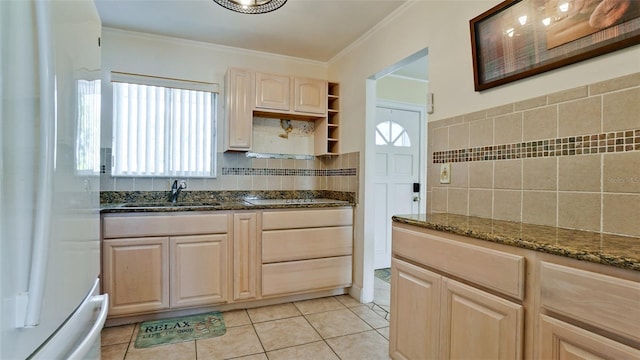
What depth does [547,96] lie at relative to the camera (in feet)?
4.69

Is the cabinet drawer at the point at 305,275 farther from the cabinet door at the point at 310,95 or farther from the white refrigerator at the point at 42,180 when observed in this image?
the white refrigerator at the point at 42,180

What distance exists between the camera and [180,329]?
231 cm

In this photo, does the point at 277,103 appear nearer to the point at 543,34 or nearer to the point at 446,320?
the point at 543,34

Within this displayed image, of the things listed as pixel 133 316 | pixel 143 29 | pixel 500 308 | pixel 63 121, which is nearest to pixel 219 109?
pixel 143 29

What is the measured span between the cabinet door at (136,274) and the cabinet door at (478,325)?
6.52 ft

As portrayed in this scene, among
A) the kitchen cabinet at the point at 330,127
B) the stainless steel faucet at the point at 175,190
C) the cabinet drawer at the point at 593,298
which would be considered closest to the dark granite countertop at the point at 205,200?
the stainless steel faucet at the point at 175,190

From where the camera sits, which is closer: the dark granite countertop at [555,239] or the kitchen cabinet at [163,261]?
the dark granite countertop at [555,239]

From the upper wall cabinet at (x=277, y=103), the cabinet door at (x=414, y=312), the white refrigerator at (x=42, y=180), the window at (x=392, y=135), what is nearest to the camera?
the white refrigerator at (x=42, y=180)

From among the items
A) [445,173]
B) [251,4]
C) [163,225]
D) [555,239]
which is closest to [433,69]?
[445,173]

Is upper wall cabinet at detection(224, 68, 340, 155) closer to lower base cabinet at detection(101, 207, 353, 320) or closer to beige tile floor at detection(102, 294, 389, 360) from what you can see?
lower base cabinet at detection(101, 207, 353, 320)

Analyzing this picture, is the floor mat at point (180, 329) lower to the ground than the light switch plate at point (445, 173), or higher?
lower

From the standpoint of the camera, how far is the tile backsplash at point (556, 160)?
1.17 metres

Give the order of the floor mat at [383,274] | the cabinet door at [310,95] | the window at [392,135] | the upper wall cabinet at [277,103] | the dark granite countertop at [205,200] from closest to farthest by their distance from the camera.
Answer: the dark granite countertop at [205,200] < the upper wall cabinet at [277,103] < the cabinet door at [310,95] < the floor mat at [383,274] < the window at [392,135]

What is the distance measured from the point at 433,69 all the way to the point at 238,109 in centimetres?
168
